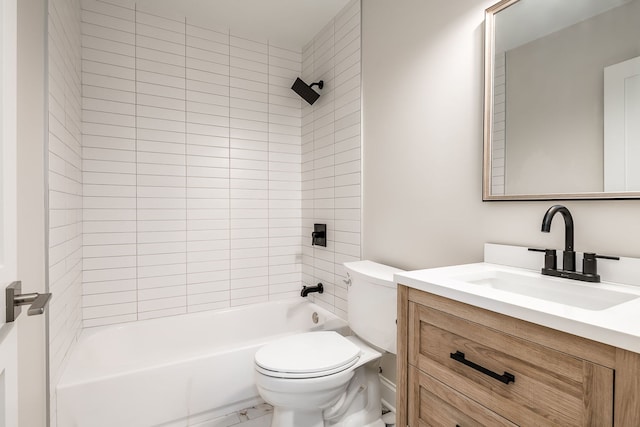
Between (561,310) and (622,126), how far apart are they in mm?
671

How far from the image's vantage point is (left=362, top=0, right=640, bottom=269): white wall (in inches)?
44.4

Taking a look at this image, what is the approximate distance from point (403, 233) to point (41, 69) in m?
1.69

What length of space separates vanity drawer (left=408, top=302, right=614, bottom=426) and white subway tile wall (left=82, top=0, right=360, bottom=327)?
111 centimetres

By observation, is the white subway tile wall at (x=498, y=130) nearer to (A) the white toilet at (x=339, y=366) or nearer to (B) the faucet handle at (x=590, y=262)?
(B) the faucet handle at (x=590, y=262)

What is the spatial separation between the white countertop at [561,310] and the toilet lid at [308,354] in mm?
611

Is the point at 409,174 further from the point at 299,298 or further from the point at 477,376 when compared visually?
the point at 299,298

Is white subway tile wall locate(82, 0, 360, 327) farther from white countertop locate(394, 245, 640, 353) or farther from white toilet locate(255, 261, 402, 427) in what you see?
white countertop locate(394, 245, 640, 353)

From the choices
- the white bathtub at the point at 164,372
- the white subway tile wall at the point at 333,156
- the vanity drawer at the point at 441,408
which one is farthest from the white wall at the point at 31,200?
the white subway tile wall at the point at 333,156

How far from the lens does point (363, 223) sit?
79.4 inches

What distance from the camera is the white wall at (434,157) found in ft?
3.70

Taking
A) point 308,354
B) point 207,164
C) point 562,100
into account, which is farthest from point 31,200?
point 562,100

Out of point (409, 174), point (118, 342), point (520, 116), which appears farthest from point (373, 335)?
point (118, 342)

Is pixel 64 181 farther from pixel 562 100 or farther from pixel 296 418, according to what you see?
pixel 562 100

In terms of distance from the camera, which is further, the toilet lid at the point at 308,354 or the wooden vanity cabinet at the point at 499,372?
the toilet lid at the point at 308,354
